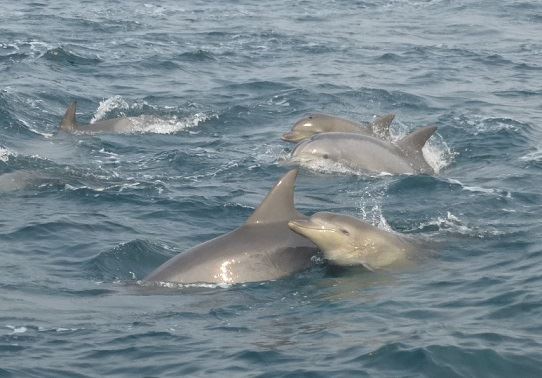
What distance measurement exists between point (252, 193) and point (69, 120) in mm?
6954

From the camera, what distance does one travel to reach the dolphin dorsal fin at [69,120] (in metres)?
26.6

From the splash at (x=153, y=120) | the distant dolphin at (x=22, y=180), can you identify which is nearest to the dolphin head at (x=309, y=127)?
the splash at (x=153, y=120)

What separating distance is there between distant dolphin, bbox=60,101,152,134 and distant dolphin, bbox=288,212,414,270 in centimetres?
1173

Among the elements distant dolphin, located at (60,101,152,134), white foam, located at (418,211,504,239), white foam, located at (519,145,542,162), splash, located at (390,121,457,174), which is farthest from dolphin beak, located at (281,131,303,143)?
white foam, located at (418,211,504,239)

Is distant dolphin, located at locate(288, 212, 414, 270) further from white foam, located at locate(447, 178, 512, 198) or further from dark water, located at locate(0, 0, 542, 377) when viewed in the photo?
white foam, located at locate(447, 178, 512, 198)

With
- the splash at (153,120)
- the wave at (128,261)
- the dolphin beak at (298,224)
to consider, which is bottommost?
the splash at (153,120)

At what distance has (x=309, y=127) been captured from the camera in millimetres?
25000

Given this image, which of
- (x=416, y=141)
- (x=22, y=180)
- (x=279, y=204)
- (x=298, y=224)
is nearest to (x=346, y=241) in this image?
(x=298, y=224)

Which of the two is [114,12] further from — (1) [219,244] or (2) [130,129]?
(1) [219,244]

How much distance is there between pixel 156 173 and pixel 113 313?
28.4ft

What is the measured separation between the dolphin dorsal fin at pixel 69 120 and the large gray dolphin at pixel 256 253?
11.2 m

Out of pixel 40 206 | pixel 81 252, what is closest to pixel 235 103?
pixel 40 206

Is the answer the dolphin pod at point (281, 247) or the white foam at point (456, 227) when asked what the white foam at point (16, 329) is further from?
the white foam at point (456, 227)

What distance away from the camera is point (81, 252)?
17.9 metres
